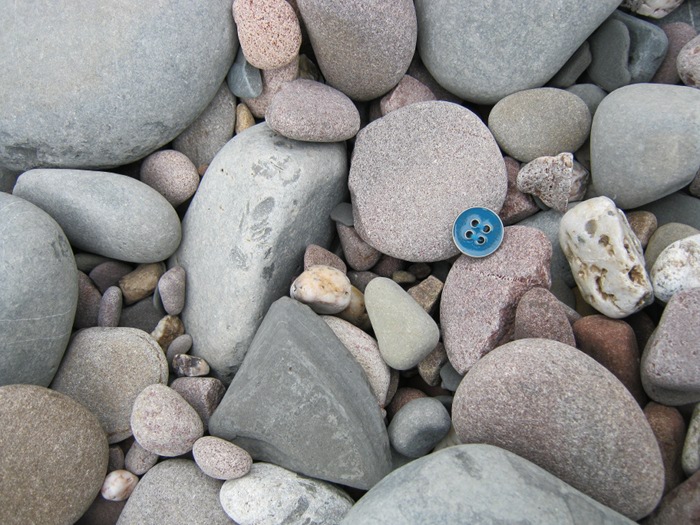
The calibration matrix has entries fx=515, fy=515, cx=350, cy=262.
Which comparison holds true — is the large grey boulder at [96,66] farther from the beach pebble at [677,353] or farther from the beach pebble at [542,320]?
the beach pebble at [677,353]

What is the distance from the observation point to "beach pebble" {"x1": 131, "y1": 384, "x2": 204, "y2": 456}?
197 centimetres

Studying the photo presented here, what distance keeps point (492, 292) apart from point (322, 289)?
693 mm

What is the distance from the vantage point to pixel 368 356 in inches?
84.5

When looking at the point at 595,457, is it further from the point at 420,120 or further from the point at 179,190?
the point at 179,190

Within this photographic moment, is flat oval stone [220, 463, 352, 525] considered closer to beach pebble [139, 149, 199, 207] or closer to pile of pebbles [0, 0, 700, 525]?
pile of pebbles [0, 0, 700, 525]

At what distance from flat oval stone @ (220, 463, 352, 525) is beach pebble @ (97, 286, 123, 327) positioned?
0.91 meters

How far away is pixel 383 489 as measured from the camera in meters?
1.56

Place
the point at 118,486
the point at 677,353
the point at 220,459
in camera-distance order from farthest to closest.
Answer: the point at 118,486 < the point at 220,459 < the point at 677,353

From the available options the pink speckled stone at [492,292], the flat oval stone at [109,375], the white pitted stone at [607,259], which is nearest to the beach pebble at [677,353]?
the white pitted stone at [607,259]

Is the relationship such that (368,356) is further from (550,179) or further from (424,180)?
(550,179)

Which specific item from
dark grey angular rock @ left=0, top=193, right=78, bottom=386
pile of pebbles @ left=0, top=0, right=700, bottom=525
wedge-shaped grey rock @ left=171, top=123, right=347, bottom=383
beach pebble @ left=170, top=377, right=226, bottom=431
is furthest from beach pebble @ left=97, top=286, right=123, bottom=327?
beach pebble @ left=170, top=377, right=226, bottom=431

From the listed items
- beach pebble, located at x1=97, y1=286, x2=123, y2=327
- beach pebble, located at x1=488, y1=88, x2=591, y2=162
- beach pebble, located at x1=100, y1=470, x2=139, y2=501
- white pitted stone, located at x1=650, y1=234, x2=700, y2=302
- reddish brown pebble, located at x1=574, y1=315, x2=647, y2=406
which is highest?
beach pebble, located at x1=488, y1=88, x2=591, y2=162

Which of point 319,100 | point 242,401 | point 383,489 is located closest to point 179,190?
point 319,100

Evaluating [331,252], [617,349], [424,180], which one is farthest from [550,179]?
[331,252]
